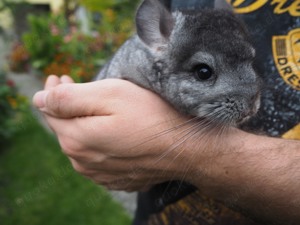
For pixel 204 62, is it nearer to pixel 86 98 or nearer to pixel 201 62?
pixel 201 62

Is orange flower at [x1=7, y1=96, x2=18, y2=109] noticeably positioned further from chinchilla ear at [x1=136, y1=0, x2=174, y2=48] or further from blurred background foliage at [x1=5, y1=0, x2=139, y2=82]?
chinchilla ear at [x1=136, y1=0, x2=174, y2=48]

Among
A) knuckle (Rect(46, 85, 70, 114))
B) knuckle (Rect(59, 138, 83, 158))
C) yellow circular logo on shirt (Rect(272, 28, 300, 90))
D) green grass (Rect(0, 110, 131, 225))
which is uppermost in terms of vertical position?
yellow circular logo on shirt (Rect(272, 28, 300, 90))

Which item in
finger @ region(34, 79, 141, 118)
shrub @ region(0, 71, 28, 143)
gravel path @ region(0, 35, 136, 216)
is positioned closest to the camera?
finger @ region(34, 79, 141, 118)

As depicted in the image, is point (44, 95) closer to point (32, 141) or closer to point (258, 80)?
point (258, 80)

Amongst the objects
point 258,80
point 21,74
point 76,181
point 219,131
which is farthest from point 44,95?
point 21,74

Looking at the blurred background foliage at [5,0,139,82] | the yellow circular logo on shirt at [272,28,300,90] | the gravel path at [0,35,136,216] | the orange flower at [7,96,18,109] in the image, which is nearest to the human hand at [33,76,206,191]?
the yellow circular logo on shirt at [272,28,300,90]

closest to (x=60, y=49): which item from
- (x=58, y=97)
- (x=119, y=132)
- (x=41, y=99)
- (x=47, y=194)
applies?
(x=47, y=194)
